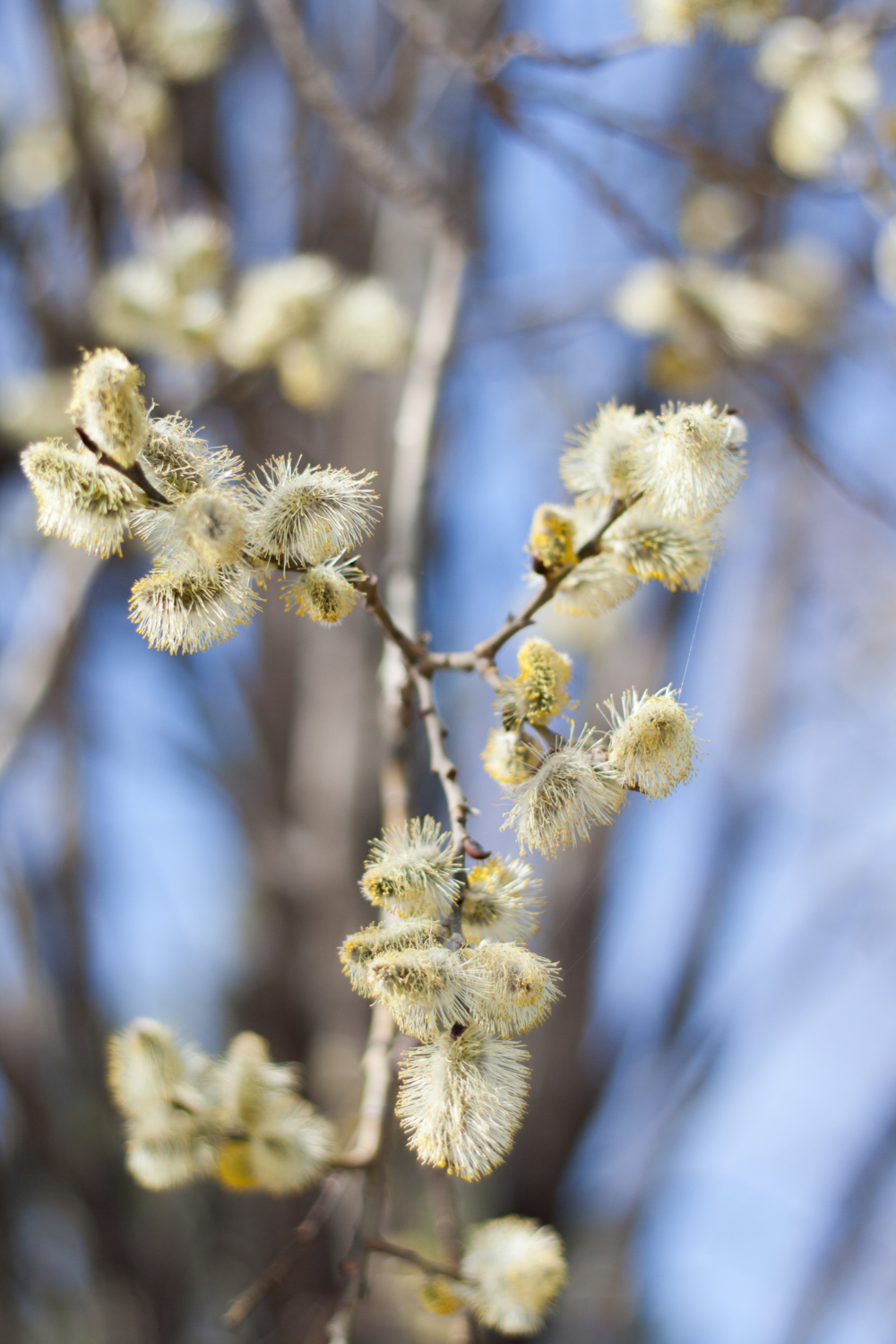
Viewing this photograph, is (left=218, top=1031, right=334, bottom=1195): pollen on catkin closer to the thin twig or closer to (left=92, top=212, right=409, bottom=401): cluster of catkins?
the thin twig

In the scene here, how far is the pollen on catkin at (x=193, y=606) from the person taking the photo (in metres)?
1.01

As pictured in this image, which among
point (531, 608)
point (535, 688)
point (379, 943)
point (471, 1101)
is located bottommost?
point (471, 1101)

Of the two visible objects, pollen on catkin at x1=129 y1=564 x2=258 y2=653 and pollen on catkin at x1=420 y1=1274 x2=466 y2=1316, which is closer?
pollen on catkin at x1=129 y1=564 x2=258 y2=653

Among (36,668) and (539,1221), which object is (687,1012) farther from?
(36,668)

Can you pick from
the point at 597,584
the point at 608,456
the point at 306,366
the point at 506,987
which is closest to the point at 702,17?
the point at 306,366

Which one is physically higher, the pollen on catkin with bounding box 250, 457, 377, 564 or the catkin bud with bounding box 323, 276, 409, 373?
the catkin bud with bounding box 323, 276, 409, 373

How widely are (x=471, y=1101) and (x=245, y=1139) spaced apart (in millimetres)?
683

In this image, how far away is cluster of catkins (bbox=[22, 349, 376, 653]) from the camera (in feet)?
3.28

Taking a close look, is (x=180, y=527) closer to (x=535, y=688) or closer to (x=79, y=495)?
(x=79, y=495)

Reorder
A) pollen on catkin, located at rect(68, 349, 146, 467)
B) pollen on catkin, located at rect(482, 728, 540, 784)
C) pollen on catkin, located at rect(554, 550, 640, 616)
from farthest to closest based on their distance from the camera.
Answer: pollen on catkin, located at rect(554, 550, 640, 616) < pollen on catkin, located at rect(482, 728, 540, 784) < pollen on catkin, located at rect(68, 349, 146, 467)

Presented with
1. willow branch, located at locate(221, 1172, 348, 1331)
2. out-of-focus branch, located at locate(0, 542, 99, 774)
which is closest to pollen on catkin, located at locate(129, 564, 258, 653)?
willow branch, located at locate(221, 1172, 348, 1331)

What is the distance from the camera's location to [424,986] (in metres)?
0.92

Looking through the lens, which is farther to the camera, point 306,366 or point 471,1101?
point 306,366

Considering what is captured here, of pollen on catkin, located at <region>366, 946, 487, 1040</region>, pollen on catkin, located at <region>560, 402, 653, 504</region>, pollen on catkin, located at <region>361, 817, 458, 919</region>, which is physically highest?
pollen on catkin, located at <region>560, 402, 653, 504</region>
